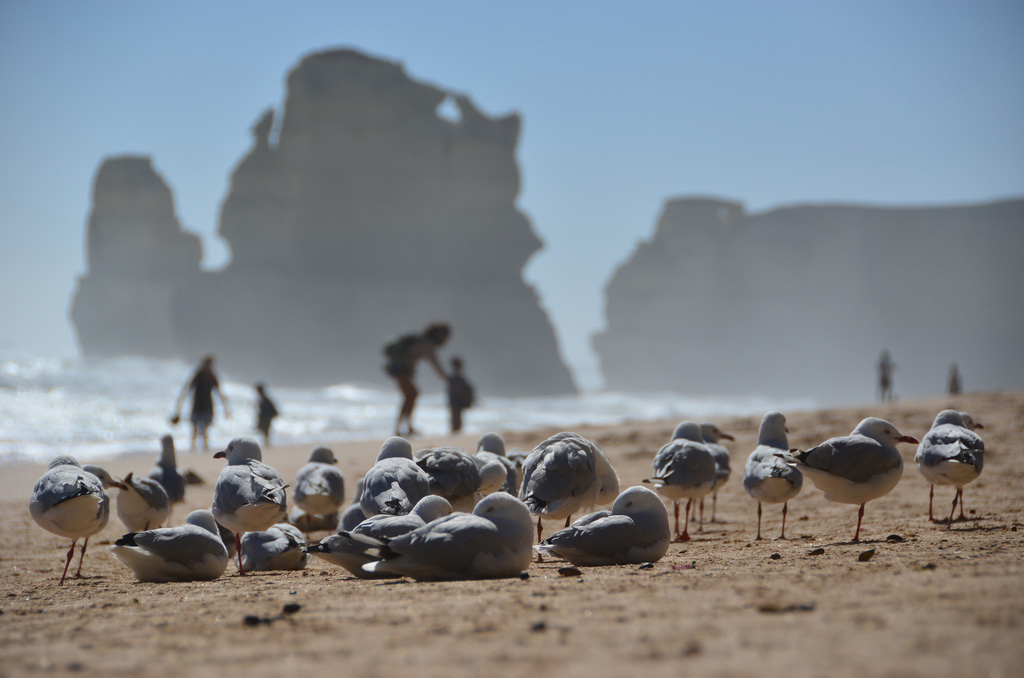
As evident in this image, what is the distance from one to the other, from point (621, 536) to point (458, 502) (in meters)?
1.69

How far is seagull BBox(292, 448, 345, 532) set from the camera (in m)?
6.81

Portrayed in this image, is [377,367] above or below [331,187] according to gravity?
below

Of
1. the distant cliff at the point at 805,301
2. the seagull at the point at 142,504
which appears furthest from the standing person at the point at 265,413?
the distant cliff at the point at 805,301

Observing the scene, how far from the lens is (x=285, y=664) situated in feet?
8.78

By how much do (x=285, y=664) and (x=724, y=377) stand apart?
113 metres

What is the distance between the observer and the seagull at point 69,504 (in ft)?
17.8

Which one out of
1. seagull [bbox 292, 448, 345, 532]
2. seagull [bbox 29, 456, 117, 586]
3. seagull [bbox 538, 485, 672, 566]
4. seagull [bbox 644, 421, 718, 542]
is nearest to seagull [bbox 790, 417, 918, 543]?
seagull [bbox 644, 421, 718, 542]

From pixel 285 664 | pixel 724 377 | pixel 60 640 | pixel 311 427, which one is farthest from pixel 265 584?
pixel 724 377

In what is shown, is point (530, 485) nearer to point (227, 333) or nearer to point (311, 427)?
point (311, 427)

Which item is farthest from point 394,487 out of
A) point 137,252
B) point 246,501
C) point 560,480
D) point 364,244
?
point 137,252

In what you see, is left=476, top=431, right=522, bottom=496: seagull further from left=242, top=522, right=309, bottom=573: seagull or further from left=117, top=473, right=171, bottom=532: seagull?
left=117, top=473, right=171, bottom=532: seagull

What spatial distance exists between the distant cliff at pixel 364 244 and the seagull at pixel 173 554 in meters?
67.5

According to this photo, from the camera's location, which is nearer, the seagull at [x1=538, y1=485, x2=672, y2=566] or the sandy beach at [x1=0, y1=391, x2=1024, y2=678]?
the sandy beach at [x1=0, y1=391, x2=1024, y2=678]

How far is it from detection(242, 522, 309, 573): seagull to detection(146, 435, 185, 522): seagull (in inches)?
71.7
